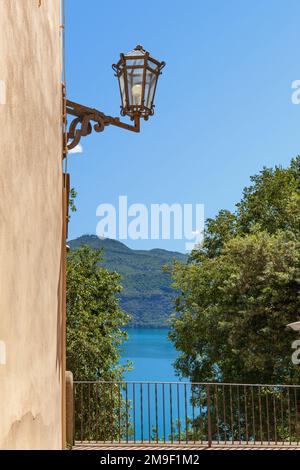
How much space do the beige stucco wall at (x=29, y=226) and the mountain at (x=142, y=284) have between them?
68311 mm

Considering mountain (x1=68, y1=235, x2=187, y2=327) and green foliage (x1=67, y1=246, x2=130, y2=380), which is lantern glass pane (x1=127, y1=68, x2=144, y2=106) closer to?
green foliage (x1=67, y1=246, x2=130, y2=380)

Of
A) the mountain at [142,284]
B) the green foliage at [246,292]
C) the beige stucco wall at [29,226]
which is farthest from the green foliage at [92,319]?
the mountain at [142,284]

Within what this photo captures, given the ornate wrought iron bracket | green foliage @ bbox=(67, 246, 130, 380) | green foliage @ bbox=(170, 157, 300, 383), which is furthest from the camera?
green foliage @ bbox=(67, 246, 130, 380)

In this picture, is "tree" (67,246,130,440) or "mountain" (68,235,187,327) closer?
"tree" (67,246,130,440)

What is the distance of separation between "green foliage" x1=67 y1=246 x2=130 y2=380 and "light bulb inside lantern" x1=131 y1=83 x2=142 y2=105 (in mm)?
14398

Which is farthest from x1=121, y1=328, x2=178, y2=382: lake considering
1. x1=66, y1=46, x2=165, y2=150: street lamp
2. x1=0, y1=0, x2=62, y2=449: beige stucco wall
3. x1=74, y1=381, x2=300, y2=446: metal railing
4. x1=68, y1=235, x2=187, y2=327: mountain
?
x1=0, y1=0, x2=62, y2=449: beige stucco wall

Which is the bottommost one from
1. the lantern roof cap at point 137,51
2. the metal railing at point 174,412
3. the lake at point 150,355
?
the lake at point 150,355

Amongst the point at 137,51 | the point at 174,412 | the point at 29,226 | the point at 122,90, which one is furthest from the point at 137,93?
the point at 174,412

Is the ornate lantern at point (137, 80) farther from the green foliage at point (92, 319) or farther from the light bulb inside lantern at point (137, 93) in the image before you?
the green foliage at point (92, 319)

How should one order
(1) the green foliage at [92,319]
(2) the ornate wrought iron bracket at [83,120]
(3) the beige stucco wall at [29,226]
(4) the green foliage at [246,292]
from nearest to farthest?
(3) the beige stucco wall at [29,226], (2) the ornate wrought iron bracket at [83,120], (4) the green foliage at [246,292], (1) the green foliage at [92,319]

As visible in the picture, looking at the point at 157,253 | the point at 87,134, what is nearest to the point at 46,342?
the point at 87,134

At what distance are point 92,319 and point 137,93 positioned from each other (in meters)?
15.5

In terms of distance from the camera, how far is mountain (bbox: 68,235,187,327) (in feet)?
279

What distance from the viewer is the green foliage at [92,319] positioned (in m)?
20.1
